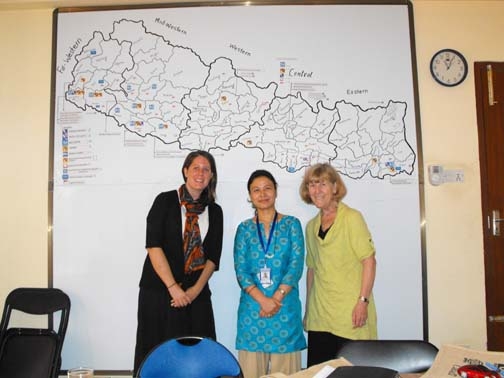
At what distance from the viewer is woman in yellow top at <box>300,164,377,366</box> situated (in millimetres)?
2246

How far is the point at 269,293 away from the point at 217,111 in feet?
4.26

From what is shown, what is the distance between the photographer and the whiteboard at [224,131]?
2873 mm

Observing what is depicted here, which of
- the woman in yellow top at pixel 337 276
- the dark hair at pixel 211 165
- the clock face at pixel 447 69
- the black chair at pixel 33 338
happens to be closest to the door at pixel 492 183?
the clock face at pixel 447 69

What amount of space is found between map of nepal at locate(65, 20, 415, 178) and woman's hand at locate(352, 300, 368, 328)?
97cm

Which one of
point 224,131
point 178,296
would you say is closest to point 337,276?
point 178,296

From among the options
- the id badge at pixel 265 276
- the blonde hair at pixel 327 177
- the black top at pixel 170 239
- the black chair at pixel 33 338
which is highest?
the blonde hair at pixel 327 177

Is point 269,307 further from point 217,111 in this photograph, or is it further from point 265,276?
point 217,111

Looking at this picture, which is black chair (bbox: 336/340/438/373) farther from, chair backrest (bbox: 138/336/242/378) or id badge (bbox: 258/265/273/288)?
id badge (bbox: 258/265/273/288)

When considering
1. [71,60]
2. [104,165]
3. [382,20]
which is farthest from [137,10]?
[382,20]

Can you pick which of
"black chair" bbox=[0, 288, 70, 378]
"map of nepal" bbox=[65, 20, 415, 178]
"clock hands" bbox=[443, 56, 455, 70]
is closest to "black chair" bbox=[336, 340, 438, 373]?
"map of nepal" bbox=[65, 20, 415, 178]

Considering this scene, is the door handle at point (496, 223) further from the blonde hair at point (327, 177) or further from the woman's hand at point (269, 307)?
the woman's hand at point (269, 307)

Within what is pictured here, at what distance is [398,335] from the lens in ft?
9.30

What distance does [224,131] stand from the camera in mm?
2920

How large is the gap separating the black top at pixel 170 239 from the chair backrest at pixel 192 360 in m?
0.71
